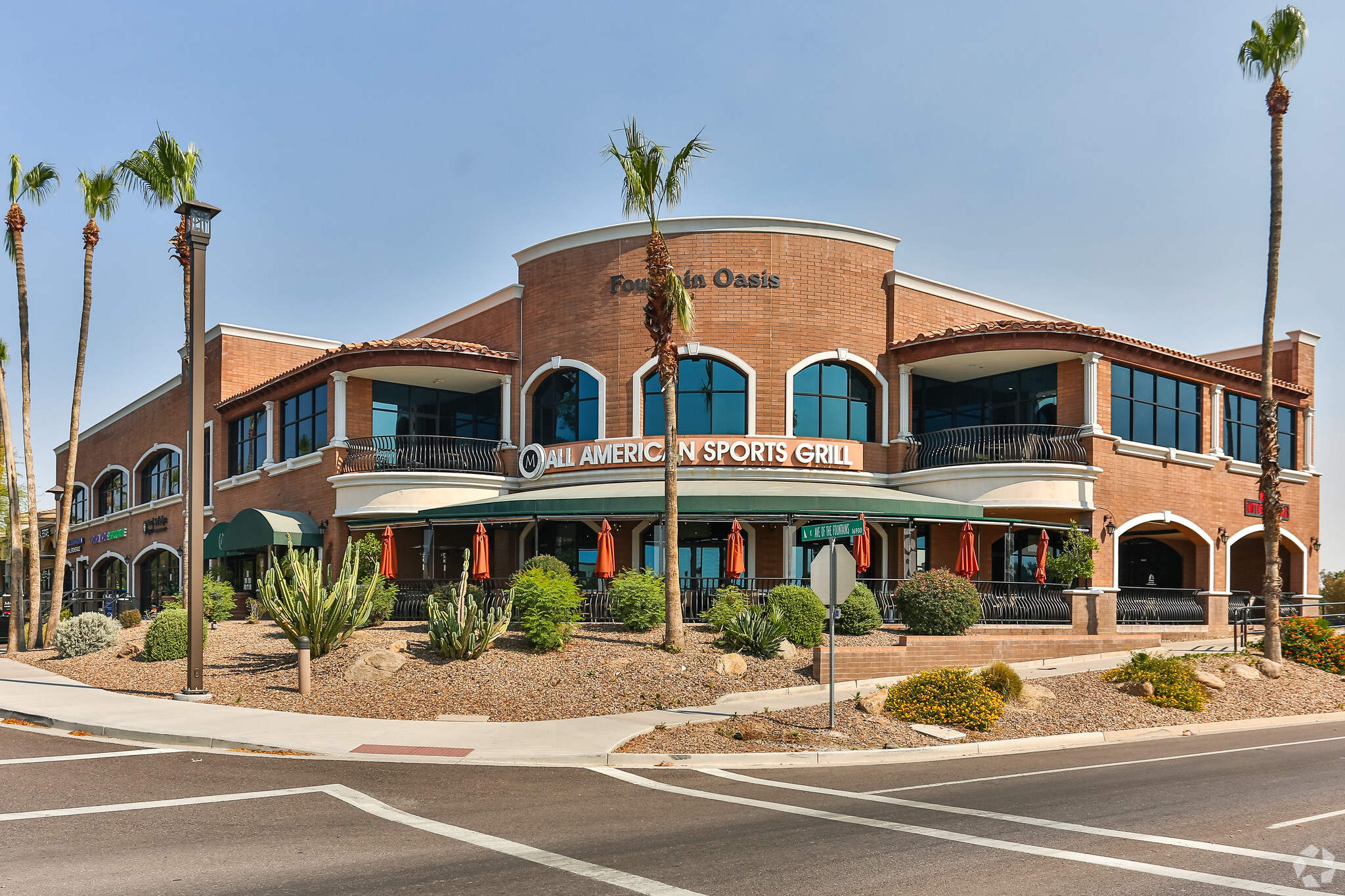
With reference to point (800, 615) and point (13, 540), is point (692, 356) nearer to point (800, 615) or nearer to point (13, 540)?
point (800, 615)

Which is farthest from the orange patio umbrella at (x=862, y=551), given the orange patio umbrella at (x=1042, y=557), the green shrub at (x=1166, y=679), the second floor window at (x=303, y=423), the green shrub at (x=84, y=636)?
the green shrub at (x=84, y=636)

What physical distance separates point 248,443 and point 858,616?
24.5 m

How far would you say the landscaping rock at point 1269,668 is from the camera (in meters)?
20.7

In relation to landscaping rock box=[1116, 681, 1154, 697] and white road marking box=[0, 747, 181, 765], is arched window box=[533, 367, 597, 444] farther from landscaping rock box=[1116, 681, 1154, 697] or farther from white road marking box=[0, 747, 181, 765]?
white road marking box=[0, 747, 181, 765]

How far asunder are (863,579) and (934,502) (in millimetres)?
2661

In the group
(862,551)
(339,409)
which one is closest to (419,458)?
(339,409)

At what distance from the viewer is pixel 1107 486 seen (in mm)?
26594

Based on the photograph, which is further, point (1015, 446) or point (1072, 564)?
point (1015, 446)

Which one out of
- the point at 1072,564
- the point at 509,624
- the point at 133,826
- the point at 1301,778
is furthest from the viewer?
the point at 1072,564

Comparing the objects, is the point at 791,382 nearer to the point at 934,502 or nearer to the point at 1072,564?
the point at 934,502

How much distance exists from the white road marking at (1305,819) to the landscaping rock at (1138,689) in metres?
7.87

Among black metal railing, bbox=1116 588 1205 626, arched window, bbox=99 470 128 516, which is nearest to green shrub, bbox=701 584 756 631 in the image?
black metal railing, bbox=1116 588 1205 626

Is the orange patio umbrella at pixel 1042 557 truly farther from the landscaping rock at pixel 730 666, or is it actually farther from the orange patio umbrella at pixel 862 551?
the landscaping rock at pixel 730 666

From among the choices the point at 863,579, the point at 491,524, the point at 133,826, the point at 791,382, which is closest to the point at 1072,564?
the point at 863,579
